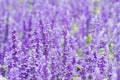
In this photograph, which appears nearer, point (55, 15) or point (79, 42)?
point (79, 42)

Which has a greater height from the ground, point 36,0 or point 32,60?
point 36,0

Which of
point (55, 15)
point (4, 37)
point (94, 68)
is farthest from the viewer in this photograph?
point (55, 15)

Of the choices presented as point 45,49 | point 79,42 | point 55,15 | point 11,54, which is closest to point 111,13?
point 55,15

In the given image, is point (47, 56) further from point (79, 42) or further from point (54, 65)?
point (79, 42)

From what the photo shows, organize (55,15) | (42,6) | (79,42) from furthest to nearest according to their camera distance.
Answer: (42,6) → (55,15) → (79,42)

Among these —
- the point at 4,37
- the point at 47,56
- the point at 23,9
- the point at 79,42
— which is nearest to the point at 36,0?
the point at 23,9

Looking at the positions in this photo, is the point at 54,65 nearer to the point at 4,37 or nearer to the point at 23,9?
the point at 4,37
